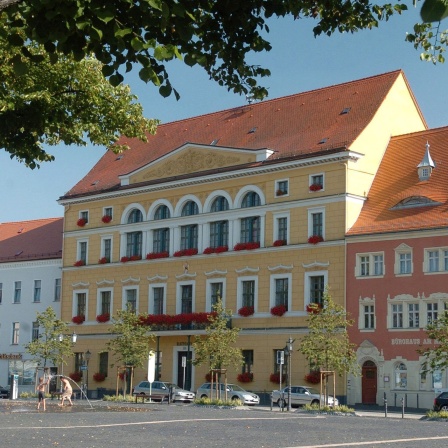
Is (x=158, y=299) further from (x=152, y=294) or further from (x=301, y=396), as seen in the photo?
(x=301, y=396)

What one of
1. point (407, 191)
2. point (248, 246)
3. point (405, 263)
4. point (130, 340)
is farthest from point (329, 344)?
point (130, 340)

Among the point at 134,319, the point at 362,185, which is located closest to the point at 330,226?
the point at 362,185

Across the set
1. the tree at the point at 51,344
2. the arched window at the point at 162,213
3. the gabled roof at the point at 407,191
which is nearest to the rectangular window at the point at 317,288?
the gabled roof at the point at 407,191

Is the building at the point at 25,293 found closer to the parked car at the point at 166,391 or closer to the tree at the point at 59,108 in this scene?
the parked car at the point at 166,391

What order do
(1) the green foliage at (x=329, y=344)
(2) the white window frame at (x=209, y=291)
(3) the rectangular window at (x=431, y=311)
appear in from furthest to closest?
1. (2) the white window frame at (x=209, y=291)
2. (3) the rectangular window at (x=431, y=311)
3. (1) the green foliage at (x=329, y=344)

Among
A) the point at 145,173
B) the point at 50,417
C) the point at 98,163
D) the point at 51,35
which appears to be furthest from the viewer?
the point at 98,163

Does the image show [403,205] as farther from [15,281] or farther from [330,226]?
[15,281]

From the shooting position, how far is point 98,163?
77.3 m

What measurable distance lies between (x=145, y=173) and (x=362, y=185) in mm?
16676

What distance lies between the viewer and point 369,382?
56.0 m

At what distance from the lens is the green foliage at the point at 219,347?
56562 mm

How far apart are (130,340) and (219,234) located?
29.0 feet

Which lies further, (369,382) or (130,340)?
(130,340)

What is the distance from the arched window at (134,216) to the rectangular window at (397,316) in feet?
69.7
